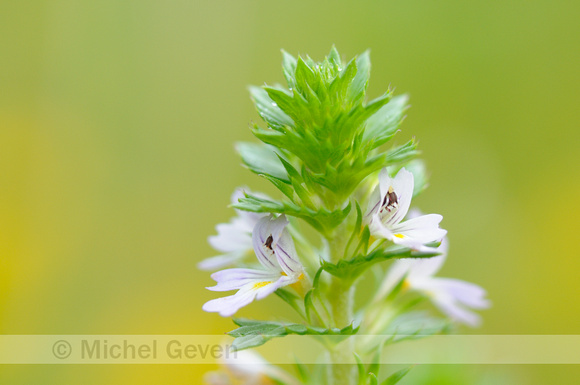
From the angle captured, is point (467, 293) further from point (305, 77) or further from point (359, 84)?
point (305, 77)

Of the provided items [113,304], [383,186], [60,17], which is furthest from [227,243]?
[60,17]

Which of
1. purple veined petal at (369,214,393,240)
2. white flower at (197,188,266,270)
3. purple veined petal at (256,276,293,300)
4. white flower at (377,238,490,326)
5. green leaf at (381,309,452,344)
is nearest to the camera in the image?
purple veined petal at (256,276,293,300)

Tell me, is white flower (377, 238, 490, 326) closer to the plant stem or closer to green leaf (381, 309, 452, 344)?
green leaf (381, 309, 452, 344)

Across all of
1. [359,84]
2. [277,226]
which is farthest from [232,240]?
[359,84]

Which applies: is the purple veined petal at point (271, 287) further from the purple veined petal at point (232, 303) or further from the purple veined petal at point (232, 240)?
the purple veined petal at point (232, 240)

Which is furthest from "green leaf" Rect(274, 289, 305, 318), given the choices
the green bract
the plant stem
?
the green bract

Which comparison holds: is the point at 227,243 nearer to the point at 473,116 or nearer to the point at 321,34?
the point at 473,116
